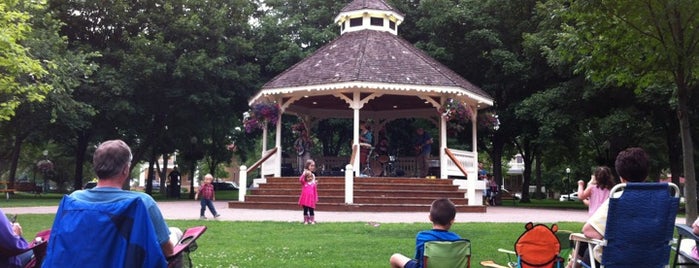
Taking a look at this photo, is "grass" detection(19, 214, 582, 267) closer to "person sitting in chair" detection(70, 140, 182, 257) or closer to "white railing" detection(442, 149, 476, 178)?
"person sitting in chair" detection(70, 140, 182, 257)

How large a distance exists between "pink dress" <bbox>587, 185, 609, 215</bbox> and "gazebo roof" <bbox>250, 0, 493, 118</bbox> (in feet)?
41.9

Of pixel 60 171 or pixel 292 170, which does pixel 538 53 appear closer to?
pixel 292 170

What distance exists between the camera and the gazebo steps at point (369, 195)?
59.4 ft

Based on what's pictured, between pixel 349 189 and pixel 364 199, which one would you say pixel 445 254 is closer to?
pixel 349 189

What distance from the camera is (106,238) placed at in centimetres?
348

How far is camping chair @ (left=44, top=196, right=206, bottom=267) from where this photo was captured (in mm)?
3471

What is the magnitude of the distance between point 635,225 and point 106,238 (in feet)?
12.9

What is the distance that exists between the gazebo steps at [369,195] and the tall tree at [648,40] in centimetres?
823

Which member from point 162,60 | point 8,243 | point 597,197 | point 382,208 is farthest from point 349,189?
point 8,243

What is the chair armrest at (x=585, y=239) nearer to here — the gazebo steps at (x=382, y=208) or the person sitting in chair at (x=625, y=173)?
the person sitting in chair at (x=625, y=173)

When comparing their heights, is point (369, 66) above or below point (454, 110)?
above

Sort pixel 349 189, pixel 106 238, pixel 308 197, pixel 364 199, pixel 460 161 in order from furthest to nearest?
pixel 460 161, pixel 364 199, pixel 349 189, pixel 308 197, pixel 106 238

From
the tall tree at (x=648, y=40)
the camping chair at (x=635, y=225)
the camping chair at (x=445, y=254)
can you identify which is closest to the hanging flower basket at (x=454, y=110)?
the tall tree at (x=648, y=40)

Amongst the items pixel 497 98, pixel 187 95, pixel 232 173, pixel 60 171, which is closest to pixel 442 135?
pixel 497 98
